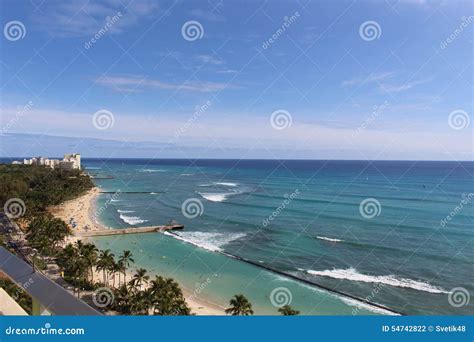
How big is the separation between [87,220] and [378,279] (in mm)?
28919

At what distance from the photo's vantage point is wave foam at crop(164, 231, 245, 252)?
29.3m

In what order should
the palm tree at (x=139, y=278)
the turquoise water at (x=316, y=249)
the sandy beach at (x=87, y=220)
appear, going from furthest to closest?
the turquoise water at (x=316, y=249) → the sandy beach at (x=87, y=220) → the palm tree at (x=139, y=278)

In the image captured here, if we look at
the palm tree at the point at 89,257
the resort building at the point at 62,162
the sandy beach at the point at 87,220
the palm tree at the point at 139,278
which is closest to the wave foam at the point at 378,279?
the sandy beach at the point at 87,220

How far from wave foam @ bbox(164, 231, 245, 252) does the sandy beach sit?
712 centimetres

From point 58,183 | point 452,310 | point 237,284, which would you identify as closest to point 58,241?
point 237,284

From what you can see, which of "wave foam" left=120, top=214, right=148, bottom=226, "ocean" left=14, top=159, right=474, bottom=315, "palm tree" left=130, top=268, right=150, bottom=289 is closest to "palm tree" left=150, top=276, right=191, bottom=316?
"palm tree" left=130, top=268, right=150, bottom=289

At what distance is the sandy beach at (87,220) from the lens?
699 inches

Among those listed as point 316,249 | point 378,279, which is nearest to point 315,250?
point 316,249

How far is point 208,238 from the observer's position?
32125 millimetres

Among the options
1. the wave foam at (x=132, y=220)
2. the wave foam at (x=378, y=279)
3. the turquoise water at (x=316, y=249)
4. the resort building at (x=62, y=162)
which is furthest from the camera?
the resort building at (x=62, y=162)

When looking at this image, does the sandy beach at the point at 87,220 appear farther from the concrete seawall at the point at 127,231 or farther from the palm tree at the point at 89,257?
the palm tree at the point at 89,257

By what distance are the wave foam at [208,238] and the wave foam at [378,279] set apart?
27.8ft

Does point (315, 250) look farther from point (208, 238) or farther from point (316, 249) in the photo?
point (208, 238)

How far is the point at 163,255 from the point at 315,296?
12.3 metres
